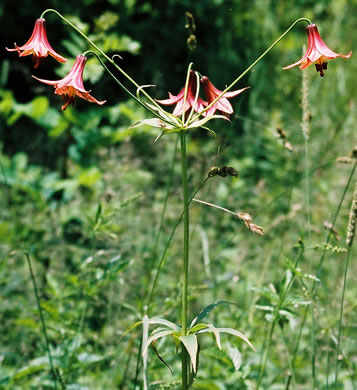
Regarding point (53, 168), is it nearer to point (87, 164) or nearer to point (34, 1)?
point (87, 164)

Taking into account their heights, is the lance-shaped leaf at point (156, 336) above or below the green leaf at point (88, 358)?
above

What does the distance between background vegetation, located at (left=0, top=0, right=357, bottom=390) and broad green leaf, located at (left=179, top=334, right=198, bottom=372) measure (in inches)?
8.2

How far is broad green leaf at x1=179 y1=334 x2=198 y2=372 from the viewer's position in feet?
3.23

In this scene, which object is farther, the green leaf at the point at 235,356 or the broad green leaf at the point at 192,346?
the green leaf at the point at 235,356

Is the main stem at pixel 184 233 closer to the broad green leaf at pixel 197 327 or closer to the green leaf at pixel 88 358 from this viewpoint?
the broad green leaf at pixel 197 327

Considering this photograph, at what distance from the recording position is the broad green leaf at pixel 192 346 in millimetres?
985

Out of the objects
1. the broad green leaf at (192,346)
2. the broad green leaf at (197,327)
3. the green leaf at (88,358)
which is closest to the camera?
the broad green leaf at (192,346)

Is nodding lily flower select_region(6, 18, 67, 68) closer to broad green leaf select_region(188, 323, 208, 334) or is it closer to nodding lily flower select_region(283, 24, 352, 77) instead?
nodding lily flower select_region(283, 24, 352, 77)

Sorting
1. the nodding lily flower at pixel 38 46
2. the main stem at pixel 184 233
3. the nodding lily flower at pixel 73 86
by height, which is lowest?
the main stem at pixel 184 233

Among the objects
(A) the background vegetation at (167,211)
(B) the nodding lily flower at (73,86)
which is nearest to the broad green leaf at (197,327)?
(A) the background vegetation at (167,211)

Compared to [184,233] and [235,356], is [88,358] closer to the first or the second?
[235,356]

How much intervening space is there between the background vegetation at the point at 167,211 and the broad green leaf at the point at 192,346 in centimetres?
21

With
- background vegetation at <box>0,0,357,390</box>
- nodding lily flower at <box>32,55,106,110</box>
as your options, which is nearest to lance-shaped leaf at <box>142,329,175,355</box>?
background vegetation at <box>0,0,357,390</box>

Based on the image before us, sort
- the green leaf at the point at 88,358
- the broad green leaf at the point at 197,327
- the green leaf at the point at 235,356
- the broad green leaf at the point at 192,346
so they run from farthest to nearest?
the green leaf at the point at 88,358 → the green leaf at the point at 235,356 → the broad green leaf at the point at 197,327 → the broad green leaf at the point at 192,346
